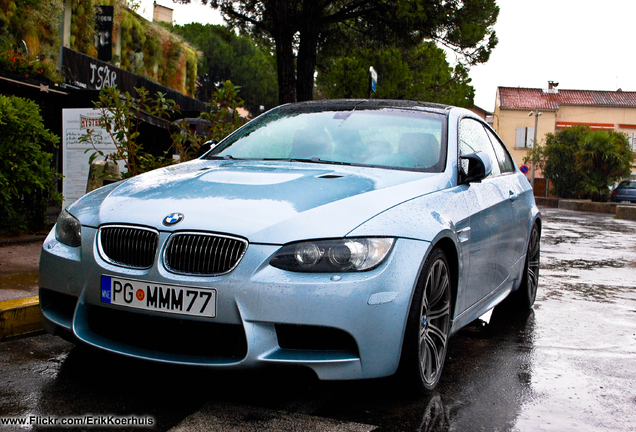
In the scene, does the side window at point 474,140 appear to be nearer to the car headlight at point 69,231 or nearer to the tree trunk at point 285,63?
the car headlight at point 69,231

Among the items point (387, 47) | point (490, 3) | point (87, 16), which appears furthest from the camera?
point (87, 16)

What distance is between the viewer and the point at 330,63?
716 inches

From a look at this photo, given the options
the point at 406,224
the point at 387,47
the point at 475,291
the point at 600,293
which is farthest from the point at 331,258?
the point at 387,47

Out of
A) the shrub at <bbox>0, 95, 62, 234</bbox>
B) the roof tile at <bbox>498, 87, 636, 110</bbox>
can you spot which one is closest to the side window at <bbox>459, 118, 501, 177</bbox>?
the shrub at <bbox>0, 95, 62, 234</bbox>

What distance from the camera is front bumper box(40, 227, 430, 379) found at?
2.76 metres

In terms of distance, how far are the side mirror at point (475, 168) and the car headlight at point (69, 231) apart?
211 cm

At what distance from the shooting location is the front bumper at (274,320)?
2.76 meters

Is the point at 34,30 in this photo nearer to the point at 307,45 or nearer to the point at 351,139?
the point at 307,45

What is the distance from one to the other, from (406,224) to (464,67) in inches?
515

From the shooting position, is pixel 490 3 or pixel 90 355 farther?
pixel 490 3

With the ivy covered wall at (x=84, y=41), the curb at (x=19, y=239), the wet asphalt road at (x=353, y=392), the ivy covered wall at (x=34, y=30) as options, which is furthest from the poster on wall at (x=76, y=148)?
the wet asphalt road at (x=353, y=392)

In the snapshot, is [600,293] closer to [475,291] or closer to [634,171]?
[475,291]

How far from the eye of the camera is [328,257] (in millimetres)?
2840

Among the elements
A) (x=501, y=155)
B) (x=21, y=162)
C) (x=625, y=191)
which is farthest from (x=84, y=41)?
(x=625, y=191)
